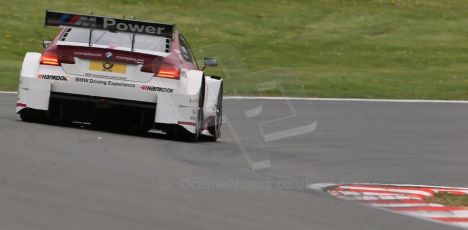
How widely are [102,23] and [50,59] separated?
672mm

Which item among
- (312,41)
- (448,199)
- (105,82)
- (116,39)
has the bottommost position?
(448,199)

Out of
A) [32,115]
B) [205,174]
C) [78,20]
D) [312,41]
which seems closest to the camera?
[205,174]

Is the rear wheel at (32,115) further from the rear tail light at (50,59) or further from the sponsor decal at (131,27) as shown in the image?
the sponsor decal at (131,27)

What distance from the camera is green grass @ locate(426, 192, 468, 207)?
8680 mm

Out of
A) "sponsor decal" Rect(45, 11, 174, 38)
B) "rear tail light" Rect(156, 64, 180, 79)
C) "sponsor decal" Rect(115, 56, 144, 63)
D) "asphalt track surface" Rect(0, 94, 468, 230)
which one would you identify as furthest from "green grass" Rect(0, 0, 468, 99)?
"rear tail light" Rect(156, 64, 180, 79)

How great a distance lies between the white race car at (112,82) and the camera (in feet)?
36.3

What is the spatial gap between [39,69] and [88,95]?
23.7 inches

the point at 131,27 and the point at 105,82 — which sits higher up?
the point at 131,27

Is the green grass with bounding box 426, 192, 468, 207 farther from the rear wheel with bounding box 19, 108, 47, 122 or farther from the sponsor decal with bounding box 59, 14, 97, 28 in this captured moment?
the rear wheel with bounding box 19, 108, 47, 122

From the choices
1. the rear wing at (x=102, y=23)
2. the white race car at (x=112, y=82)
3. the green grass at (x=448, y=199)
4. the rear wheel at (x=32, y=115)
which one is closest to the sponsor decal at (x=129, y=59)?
the white race car at (x=112, y=82)

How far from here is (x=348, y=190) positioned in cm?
911

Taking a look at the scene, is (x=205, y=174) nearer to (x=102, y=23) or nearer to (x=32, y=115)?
(x=102, y=23)

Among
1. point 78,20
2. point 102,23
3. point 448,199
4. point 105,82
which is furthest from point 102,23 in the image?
point 448,199

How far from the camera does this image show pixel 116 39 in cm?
1145
